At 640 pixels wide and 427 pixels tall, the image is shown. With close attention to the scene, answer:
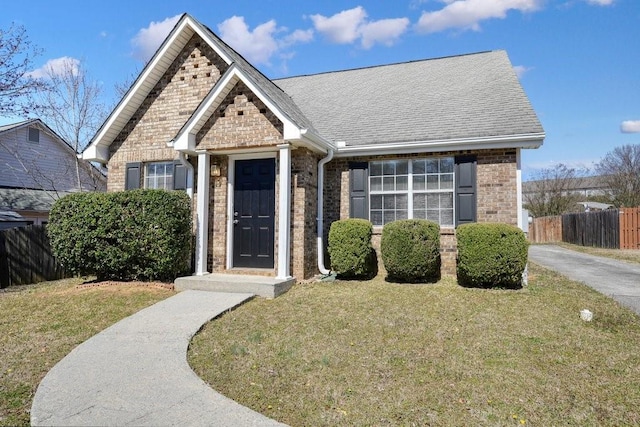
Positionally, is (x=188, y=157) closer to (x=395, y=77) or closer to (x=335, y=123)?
(x=335, y=123)

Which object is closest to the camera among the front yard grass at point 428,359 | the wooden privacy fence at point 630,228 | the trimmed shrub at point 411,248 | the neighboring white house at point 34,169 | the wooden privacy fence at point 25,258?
the front yard grass at point 428,359

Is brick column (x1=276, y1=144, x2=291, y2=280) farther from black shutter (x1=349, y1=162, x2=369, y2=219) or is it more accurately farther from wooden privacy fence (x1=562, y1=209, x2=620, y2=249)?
wooden privacy fence (x1=562, y1=209, x2=620, y2=249)

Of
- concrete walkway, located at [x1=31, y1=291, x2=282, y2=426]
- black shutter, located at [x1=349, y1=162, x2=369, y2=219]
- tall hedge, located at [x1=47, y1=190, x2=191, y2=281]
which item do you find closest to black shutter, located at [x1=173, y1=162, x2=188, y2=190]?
tall hedge, located at [x1=47, y1=190, x2=191, y2=281]

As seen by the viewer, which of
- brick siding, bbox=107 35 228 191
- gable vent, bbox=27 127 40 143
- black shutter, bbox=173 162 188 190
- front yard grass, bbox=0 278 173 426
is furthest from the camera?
gable vent, bbox=27 127 40 143

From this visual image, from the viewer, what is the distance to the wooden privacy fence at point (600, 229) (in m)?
19.0

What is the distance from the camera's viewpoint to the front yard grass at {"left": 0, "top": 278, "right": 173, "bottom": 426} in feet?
12.5

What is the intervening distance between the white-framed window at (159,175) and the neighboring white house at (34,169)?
11895mm

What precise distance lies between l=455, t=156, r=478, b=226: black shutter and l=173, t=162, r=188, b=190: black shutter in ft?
20.7

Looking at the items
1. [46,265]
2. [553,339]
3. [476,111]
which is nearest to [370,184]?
[476,111]

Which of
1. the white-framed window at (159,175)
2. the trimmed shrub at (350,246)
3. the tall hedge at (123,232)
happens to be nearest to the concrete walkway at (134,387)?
the tall hedge at (123,232)

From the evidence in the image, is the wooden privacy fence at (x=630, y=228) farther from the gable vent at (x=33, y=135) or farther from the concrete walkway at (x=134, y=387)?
the gable vent at (x=33, y=135)

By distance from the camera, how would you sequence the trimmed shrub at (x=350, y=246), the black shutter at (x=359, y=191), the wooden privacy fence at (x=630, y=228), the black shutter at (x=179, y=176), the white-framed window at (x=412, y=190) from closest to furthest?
1. the trimmed shrub at (x=350, y=246)
2. the white-framed window at (x=412, y=190)
3. the black shutter at (x=359, y=191)
4. the black shutter at (x=179, y=176)
5. the wooden privacy fence at (x=630, y=228)

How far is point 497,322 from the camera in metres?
5.64

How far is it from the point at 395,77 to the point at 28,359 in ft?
38.1
